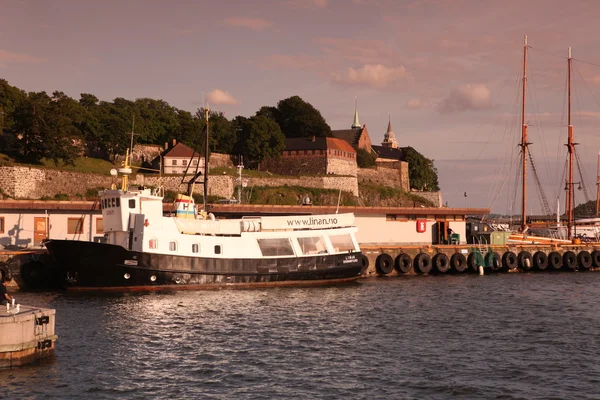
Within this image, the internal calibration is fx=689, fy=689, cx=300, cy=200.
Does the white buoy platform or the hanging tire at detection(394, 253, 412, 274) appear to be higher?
the hanging tire at detection(394, 253, 412, 274)

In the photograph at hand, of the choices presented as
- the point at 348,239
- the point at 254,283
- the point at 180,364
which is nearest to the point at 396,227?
the point at 348,239

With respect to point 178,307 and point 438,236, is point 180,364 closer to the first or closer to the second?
point 178,307

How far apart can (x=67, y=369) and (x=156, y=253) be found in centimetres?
1728

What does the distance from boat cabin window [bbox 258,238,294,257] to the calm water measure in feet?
8.28

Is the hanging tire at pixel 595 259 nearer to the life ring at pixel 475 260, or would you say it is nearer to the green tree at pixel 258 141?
the life ring at pixel 475 260

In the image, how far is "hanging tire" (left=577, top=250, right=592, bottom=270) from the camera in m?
61.9

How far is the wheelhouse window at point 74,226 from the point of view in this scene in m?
48.0

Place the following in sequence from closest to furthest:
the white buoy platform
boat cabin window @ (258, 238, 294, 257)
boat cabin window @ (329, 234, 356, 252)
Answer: the white buoy platform < boat cabin window @ (258, 238, 294, 257) < boat cabin window @ (329, 234, 356, 252)

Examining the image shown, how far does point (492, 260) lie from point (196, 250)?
27.1m

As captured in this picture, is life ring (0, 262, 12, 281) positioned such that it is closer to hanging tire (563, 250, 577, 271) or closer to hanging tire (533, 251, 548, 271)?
hanging tire (533, 251, 548, 271)

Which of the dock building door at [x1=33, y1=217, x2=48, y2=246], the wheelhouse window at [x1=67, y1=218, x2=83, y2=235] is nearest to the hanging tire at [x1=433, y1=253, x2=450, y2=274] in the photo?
the wheelhouse window at [x1=67, y1=218, x2=83, y2=235]

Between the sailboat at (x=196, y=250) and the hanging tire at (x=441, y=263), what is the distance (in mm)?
9380

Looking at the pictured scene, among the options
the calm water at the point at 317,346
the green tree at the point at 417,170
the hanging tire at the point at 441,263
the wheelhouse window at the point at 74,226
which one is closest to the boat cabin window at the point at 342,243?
the calm water at the point at 317,346

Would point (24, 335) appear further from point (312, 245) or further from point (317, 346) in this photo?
point (312, 245)
